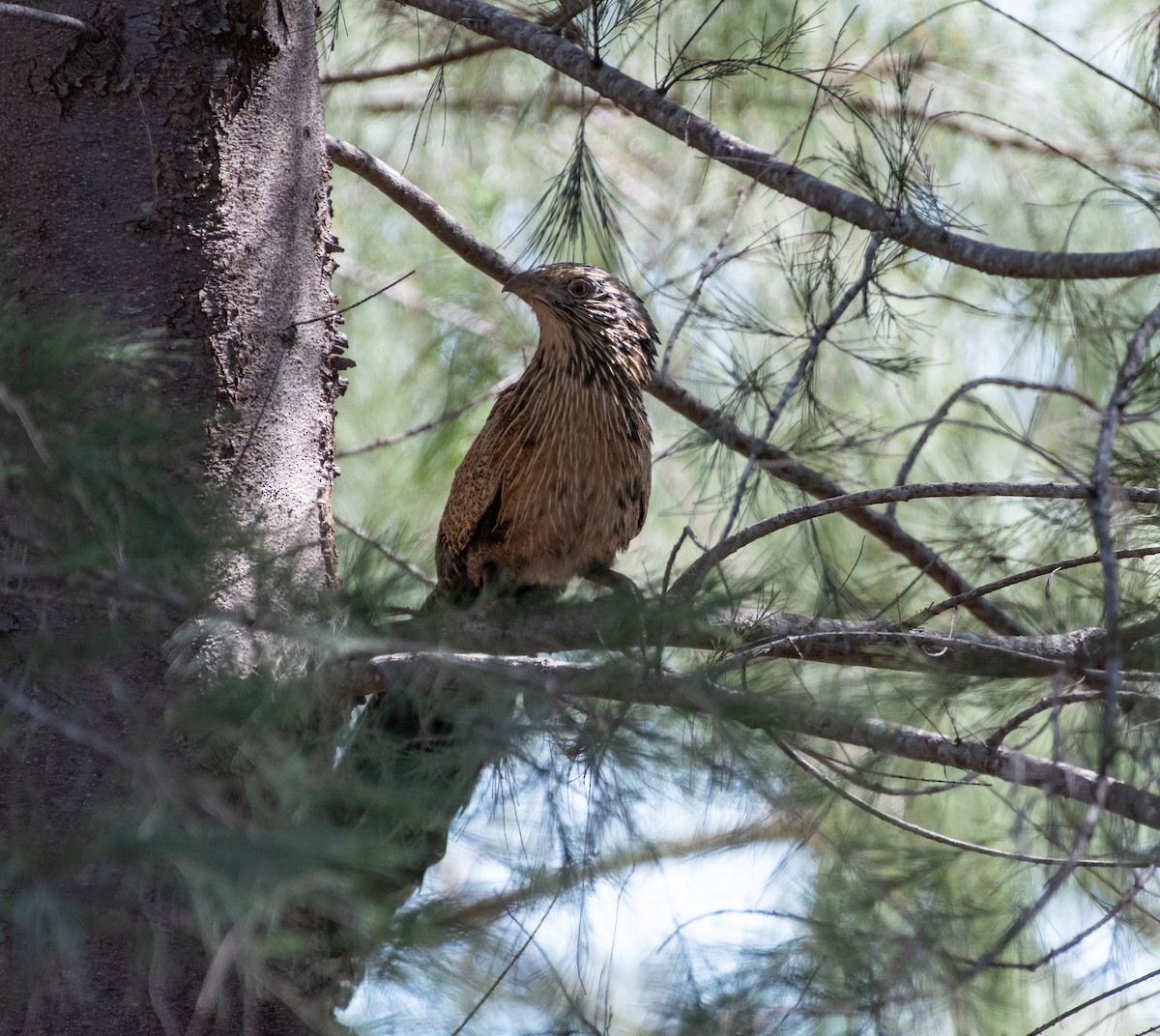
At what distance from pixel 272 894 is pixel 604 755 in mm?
708

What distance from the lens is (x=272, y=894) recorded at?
1.44 meters

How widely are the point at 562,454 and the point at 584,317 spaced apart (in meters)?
0.50

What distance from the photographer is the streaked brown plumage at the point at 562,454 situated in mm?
4109

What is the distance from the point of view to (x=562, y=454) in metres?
4.10

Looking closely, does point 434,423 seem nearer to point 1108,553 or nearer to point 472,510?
point 472,510

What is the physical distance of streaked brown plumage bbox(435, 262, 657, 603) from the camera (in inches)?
162

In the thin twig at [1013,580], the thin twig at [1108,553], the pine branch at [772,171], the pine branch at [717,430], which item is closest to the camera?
the thin twig at [1108,553]

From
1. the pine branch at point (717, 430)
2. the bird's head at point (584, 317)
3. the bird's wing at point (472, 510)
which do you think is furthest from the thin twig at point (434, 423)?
the pine branch at point (717, 430)

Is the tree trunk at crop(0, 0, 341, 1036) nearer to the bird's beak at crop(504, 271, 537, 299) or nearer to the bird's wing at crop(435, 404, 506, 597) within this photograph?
the bird's beak at crop(504, 271, 537, 299)

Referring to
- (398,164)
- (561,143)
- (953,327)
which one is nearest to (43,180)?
(398,164)

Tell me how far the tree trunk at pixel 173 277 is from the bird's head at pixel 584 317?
1020 mm

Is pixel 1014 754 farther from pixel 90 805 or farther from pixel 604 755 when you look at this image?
pixel 90 805

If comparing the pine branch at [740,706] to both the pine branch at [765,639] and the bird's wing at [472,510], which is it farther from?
the bird's wing at [472,510]

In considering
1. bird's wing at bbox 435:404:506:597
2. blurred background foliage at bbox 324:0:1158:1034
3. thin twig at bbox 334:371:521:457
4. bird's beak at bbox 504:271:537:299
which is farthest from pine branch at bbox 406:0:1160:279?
bird's wing at bbox 435:404:506:597
